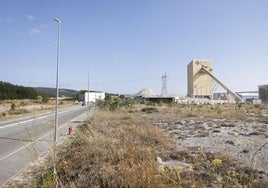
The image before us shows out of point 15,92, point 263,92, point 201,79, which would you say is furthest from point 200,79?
point 15,92

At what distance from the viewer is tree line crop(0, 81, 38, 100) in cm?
9968

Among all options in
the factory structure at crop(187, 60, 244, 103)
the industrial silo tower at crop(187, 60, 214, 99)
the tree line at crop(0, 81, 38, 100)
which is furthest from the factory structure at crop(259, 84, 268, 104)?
the tree line at crop(0, 81, 38, 100)

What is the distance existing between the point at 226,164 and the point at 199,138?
6.18 meters

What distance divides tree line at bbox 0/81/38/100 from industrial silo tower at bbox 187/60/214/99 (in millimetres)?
60751

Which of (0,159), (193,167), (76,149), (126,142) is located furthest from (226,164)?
(0,159)

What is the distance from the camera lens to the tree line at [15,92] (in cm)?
9968

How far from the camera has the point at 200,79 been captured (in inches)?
4240

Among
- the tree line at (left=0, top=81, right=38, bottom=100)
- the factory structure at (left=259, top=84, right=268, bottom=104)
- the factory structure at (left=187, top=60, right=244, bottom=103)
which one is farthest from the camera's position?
the factory structure at (left=259, top=84, right=268, bottom=104)

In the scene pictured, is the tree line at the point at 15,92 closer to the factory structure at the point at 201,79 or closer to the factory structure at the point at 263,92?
the factory structure at the point at 201,79

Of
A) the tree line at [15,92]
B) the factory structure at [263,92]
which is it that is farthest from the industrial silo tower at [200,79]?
the tree line at [15,92]

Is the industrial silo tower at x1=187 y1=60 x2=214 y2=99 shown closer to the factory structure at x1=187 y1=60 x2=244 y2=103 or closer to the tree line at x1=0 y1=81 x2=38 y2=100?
the factory structure at x1=187 y1=60 x2=244 y2=103

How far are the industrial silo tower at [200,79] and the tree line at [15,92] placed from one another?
199 feet

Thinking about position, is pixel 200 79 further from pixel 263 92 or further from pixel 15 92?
pixel 15 92

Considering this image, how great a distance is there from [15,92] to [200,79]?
67.4m
